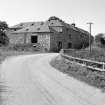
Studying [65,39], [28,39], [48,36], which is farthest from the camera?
[65,39]

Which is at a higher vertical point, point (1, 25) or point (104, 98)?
point (1, 25)

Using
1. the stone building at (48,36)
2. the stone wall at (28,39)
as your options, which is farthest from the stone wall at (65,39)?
the stone wall at (28,39)

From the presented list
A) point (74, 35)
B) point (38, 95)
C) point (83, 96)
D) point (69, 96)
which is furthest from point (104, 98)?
point (74, 35)

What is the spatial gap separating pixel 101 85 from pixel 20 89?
3.89 m

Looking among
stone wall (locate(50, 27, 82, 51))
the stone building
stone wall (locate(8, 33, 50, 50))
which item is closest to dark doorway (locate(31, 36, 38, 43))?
the stone building

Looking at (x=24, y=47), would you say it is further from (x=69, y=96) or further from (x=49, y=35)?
(x=69, y=96)

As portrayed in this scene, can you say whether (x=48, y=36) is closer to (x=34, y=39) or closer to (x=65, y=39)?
(x=34, y=39)

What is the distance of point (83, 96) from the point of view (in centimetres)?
684

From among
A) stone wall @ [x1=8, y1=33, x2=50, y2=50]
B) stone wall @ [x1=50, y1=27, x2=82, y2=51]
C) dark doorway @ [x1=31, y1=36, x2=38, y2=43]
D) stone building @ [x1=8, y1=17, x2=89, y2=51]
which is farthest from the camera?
dark doorway @ [x1=31, y1=36, x2=38, y2=43]

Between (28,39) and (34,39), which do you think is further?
(34,39)

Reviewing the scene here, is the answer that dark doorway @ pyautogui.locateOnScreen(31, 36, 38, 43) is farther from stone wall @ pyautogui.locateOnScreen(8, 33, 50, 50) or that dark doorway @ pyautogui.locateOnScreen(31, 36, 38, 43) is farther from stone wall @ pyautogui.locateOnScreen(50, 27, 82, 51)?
stone wall @ pyautogui.locateOnScreen(50, 27, 82, 51)

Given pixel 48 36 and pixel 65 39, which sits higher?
pixel 48 36

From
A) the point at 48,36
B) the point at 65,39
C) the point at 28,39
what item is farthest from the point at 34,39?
the point at 65,39

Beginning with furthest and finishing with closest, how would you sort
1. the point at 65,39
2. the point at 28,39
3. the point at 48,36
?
the point at 65,39
the point at 28,39
the point at 48,36
